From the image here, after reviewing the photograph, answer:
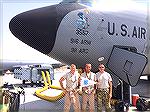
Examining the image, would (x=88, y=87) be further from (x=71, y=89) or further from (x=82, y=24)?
(x=82, y=24)

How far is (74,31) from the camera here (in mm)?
8586

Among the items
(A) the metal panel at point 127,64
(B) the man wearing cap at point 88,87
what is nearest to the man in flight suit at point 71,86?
(B) the man wearing cap at point 88,87

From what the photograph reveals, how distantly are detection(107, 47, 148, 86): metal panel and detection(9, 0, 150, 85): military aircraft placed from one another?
273 mm

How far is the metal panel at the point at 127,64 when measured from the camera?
9281 millimetres

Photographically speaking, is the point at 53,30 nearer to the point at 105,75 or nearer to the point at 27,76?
the point at 105,75

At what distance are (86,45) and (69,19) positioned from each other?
1.06 metres

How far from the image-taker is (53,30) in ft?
27.3

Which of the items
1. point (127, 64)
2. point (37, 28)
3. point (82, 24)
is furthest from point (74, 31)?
point (127, 64)

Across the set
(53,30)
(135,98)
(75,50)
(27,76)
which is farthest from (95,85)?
(27,76)

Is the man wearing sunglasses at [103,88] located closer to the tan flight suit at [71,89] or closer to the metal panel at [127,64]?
the tan flight suit at [71,89]

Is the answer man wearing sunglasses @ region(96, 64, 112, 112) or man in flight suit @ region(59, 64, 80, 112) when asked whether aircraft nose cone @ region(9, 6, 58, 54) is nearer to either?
man in flight suit @ region(59, 64, 80, 112)

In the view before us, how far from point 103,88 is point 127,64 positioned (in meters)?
2.05

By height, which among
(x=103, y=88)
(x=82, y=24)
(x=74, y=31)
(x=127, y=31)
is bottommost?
(x=103, y=88)

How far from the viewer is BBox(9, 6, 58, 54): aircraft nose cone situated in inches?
329
